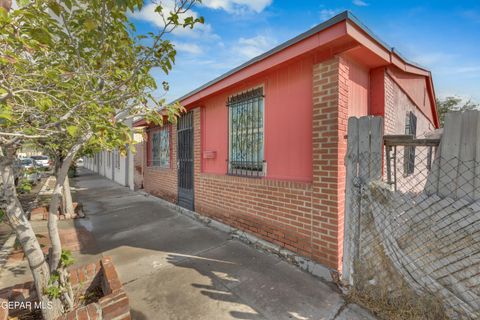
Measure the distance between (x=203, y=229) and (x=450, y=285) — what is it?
12.4 ft

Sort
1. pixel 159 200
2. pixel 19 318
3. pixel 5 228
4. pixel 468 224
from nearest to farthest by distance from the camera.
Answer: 1. pixel 468 224
2. pixel 19 318
3. pixel 5 228
4. pixel 159 200

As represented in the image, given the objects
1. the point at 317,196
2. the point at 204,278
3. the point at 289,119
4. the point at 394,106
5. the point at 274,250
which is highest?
the point at 394,106

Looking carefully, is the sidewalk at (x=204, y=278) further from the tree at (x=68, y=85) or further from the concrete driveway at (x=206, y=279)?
the tree at (x=68, y=85)

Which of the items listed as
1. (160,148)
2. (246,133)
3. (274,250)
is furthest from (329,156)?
(160,148)

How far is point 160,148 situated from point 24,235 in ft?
21.0

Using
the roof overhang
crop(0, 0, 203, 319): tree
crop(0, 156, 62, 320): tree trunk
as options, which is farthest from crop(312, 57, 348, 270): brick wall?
crop(0, 156, 62, 320): tree trunk

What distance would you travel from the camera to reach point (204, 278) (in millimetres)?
2811

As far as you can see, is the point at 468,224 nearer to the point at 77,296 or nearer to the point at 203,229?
the point at 77,296

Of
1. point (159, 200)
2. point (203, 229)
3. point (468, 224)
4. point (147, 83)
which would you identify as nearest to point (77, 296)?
point (147, 83)

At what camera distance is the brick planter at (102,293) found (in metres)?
1.76

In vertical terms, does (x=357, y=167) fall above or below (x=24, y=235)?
above

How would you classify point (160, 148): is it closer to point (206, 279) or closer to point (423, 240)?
point (206, 279)

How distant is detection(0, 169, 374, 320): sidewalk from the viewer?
224 centimetres

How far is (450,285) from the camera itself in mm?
1815
